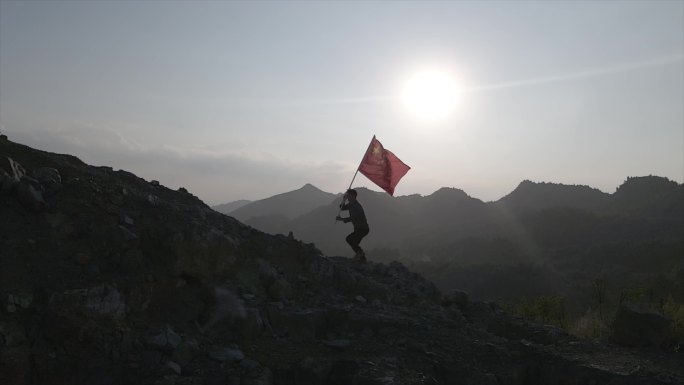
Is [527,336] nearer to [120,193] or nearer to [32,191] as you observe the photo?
[120,193]

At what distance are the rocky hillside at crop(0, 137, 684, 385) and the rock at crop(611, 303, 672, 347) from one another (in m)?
0.13

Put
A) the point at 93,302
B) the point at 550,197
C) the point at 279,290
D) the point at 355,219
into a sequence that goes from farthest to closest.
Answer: the point at 550,197
the point at 355,219
the point at 279,290
the point at 93,302

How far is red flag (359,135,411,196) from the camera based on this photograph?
11.2m

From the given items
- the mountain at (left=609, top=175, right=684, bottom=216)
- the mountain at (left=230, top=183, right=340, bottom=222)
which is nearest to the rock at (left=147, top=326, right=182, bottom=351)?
the mountain at (left=609, top=175, right=684, bottom=216)

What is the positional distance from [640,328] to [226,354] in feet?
21.6

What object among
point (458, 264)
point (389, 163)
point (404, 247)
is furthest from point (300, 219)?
point (389, 163)

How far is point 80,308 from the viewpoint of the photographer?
4.72 metres

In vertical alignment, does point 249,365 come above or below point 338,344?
below

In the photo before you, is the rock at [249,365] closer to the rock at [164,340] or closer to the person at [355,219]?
the rock at [164,340]

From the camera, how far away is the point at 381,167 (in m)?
11.2

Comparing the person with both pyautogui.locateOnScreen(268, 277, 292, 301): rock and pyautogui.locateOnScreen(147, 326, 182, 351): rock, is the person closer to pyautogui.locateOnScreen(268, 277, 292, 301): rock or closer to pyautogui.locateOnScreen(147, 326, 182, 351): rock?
pyautogui.locateOnScreen(268, 277, 292, 301): rock

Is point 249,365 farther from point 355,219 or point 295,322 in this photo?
point 355,219

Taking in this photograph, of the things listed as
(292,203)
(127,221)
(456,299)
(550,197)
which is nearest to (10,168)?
(127,221)

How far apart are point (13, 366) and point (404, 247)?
49.2 m
